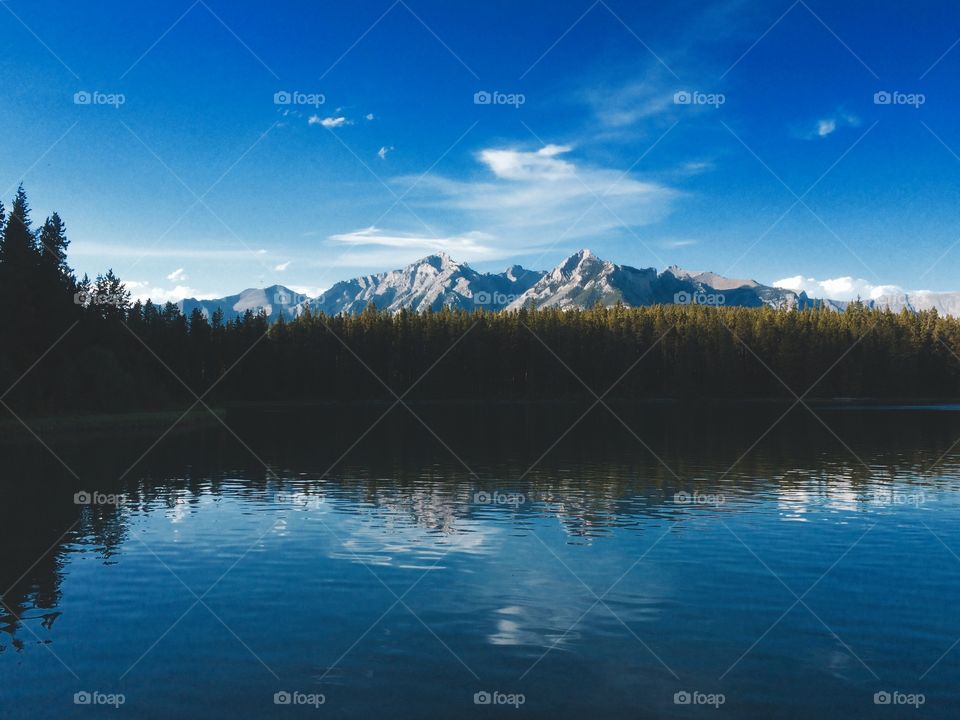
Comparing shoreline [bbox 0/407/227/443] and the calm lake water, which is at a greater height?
shoreline [bbox 0/407/227/443]

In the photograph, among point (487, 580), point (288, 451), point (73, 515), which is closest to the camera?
point (487, 580)

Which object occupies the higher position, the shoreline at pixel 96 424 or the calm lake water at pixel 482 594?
the shoreline at pixel 96 424

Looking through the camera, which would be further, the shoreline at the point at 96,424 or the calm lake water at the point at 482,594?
the shoreline at the point at 96,424

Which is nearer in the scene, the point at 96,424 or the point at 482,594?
the point at 482,594

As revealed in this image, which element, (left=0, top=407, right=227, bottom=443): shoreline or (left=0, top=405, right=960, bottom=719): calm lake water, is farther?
(left=0, top=407, right=227, bottom=443): shoreline

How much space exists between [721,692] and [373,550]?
17.5m

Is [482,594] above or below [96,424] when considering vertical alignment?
below

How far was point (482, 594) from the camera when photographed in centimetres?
2556

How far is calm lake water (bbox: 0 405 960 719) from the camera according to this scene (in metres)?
17.8

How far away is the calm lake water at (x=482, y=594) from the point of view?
58.4ft

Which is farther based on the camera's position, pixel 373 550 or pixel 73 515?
pixel 73 515

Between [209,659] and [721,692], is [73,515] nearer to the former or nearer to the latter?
[209,659]

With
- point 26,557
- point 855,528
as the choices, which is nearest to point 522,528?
point 855,528

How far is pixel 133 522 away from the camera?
38750 millimetres
